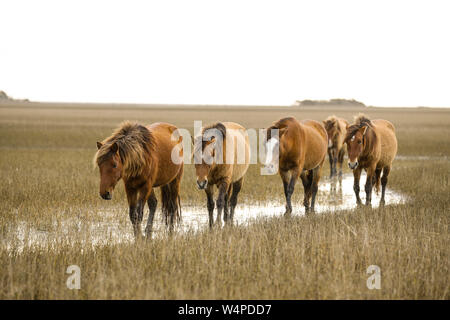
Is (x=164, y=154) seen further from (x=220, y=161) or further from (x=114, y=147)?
(x=114, y=147)

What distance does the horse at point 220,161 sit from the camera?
7.69m

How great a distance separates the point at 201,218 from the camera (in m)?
9.61

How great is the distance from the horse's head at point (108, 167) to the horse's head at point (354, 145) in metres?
5.55

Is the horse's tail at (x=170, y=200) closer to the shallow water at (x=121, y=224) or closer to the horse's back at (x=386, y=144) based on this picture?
the shallow water at (x=121, y=224)

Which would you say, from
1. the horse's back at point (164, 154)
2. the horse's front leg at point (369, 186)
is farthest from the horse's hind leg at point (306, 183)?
the horse's back at point (164, 154)

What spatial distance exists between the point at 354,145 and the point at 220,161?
3.69 meters

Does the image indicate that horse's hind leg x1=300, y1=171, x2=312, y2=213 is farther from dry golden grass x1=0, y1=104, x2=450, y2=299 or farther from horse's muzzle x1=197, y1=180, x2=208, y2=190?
horse's muzzle x1=197, y1=180, x2=208, y2=190

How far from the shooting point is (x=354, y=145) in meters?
10.3

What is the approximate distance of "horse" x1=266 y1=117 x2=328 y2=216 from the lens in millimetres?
9578

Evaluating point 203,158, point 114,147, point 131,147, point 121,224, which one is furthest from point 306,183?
point 114,147

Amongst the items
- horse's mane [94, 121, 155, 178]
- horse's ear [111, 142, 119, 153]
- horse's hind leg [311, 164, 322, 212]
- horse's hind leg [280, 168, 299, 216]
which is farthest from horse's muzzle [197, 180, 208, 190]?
horse's hind leg [311, 164, 322, 212]

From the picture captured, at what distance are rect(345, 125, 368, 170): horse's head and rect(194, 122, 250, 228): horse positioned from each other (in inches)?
92.9

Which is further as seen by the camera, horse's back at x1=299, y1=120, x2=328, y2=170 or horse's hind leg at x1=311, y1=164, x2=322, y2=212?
horse's hind leg at x1=311, y1=164, x2=322, y2=212
